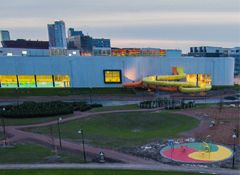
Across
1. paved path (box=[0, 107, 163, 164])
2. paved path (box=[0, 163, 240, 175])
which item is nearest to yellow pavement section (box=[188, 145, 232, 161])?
paved path (box=[0, 163, 240, 175])

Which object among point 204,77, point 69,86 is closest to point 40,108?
point 69,86

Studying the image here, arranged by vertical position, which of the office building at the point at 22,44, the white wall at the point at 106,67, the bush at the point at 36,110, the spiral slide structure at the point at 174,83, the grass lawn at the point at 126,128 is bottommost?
the grass lawn at the point at 126,128

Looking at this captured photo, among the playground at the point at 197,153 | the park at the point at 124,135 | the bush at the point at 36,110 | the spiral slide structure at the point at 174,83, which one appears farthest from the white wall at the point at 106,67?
the playground at the point at 197,153

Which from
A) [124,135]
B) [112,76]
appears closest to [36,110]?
[124,135]

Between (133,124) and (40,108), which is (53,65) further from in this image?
(133,124)

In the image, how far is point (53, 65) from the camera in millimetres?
61438

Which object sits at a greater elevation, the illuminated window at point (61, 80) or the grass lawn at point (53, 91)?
the illuminated window at point (61, 80)

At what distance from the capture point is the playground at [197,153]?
Answer: 63.4 ft

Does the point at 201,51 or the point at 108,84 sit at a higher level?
the point at 201,51

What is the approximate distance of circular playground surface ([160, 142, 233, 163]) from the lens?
19.3m

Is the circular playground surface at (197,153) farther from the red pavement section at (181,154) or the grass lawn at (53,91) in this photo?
the grass lawn at (53,91)

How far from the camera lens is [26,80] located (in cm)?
6281

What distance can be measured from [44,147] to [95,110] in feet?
58.4

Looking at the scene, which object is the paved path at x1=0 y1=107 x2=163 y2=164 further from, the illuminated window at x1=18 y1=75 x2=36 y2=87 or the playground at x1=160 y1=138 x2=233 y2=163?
the illuminated window at x1=18 y1=75 x2=36 y2=87
